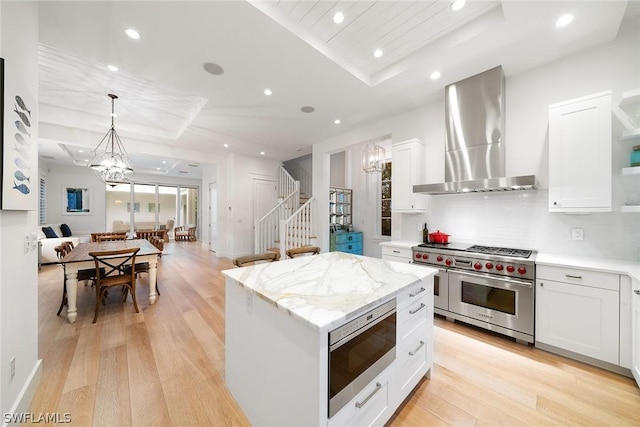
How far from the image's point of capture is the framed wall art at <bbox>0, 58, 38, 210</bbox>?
1314 mm

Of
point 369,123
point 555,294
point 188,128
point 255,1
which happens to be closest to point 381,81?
point 369,123

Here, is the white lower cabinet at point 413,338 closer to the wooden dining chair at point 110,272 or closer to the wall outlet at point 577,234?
the wall outlet at point 577,234

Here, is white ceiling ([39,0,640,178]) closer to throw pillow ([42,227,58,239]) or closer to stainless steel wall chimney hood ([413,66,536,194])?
stainless steel wall chimney hood ([413,66,536,194])

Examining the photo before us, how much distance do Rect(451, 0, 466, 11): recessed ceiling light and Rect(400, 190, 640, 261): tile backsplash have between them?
2.05 meters

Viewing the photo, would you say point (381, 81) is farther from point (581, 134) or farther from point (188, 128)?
point (188, 128)

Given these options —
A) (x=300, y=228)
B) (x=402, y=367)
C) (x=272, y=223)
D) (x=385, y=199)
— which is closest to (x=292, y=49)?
(x=402, y=367)

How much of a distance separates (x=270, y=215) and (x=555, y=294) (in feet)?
17.8

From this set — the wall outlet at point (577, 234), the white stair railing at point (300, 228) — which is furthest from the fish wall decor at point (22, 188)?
the wall outlet at point (577, 234)

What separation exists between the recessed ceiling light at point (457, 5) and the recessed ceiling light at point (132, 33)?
292 cm

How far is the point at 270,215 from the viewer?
627cm

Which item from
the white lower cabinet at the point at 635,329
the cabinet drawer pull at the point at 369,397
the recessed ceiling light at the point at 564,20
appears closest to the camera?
the cabinet drawer pull at the point at 369,397

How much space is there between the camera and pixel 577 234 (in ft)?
8.02

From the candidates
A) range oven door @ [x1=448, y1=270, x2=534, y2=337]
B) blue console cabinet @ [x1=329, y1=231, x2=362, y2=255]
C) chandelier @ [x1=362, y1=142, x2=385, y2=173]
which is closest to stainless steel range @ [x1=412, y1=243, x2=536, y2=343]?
range oven door @ [x1=448, y1=270, x2=534, y2=337]

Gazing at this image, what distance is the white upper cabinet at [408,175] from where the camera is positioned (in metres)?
3.42
